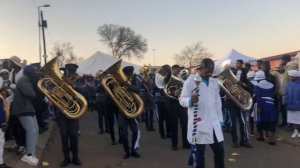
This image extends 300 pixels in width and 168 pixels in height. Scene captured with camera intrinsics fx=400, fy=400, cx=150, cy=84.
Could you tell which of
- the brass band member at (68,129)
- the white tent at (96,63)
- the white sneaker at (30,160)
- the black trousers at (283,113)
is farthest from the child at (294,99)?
the white tent at (96,63)

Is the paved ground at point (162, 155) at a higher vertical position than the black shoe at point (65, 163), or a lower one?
lower

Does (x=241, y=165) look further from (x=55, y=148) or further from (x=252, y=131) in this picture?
(x=55, y=148)

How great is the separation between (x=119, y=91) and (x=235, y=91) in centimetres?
269

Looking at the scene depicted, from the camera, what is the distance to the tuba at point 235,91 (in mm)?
9102

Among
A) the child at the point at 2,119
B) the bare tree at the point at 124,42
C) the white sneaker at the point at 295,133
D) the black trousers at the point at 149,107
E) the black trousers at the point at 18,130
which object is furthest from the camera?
the bare tree at the point at 124,42

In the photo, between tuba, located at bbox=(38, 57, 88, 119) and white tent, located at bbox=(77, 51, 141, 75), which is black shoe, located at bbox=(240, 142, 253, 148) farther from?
white tent, located at bbox=(77, 51, 141, 75)

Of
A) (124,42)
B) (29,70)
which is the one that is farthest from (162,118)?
(124,42)

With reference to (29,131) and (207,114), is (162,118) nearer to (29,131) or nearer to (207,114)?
(29,131)

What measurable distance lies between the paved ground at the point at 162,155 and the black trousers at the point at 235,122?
32 centimetres

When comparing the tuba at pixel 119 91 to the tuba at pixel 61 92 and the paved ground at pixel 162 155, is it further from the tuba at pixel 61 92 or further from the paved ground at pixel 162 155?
the paved ground at pixel 162 155

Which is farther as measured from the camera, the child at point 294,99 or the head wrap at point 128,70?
the child at point 294,99

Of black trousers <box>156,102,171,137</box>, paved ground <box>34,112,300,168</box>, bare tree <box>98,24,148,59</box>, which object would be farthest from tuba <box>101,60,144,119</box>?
bare tree <box>98,24,148,59</box>

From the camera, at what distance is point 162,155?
29.0 ft

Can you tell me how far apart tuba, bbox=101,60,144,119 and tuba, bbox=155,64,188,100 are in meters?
1.13
